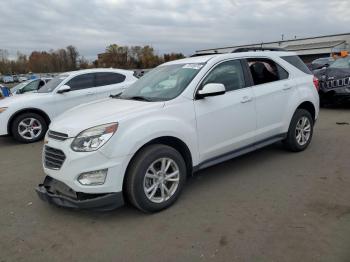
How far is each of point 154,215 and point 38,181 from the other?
2.29 meters

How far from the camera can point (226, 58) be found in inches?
190

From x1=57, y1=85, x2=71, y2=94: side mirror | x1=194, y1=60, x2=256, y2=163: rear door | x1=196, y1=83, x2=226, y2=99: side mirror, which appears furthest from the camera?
x1=57, y1=85, x2=71, y2=94: side mirror

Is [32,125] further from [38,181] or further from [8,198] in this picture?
[8,198]

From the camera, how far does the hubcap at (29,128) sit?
818 cm

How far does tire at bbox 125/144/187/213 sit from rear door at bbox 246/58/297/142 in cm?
159

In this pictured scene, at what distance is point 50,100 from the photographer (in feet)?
27.7

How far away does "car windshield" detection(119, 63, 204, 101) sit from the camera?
173 inches

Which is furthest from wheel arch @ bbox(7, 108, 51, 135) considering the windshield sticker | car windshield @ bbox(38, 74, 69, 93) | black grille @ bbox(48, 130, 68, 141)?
the windshield sticker

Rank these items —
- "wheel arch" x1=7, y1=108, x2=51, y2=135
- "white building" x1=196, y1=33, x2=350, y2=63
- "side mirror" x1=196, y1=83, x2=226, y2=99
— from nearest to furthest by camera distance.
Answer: "side mirror" x1=196, y1=83, x2=226, y2=99 < "wheel arch" x1=7, y1=108, x2=51, y2=135 < "white building" x1=196, y1=33, x2=350, y2=63

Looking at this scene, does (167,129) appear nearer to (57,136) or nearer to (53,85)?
(57,136)

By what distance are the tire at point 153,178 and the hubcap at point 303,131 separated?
8.61ft

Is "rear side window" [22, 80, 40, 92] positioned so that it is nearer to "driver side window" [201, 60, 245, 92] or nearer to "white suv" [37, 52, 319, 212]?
"white suv" [37, 52, 319, 212]

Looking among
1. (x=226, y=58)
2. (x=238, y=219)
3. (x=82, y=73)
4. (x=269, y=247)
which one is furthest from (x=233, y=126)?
(x=82, y=73)

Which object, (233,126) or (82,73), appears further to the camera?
(82,73)
